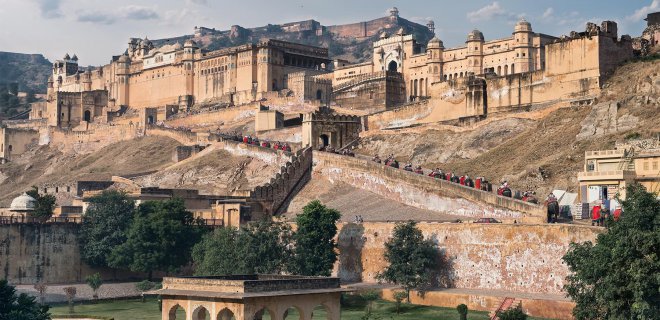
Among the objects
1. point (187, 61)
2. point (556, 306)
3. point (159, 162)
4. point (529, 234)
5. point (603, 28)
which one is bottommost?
point (556, 306)

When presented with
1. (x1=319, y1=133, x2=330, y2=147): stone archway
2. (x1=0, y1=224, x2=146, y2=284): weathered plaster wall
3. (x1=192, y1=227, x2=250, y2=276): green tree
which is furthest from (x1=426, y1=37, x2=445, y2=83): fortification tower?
(x1=192, y1=227, x2=250, y2=276): green tree

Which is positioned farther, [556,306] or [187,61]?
[187,61]

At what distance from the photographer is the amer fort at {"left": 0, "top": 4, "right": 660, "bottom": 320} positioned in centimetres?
3550

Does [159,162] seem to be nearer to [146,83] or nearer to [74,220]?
[74,220]

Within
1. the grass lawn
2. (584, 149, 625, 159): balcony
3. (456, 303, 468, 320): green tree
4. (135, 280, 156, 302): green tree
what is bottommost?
the grass lawn

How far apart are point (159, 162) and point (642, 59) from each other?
34173 mm

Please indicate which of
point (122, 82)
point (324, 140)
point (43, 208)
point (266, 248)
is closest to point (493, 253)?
point (266, 248)

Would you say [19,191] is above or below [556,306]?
above

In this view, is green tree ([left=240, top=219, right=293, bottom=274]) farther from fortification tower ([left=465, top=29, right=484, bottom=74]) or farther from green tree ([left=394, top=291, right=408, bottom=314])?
fortification tower ([left=465, top=29, right=484, bottom=74])

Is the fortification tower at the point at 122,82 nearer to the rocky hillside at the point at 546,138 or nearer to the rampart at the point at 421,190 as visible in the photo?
the rocky hillside at the point at 546,138

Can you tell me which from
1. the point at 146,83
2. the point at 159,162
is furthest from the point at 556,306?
the point at 146,83

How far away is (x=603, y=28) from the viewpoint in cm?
5116

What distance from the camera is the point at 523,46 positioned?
76062 millimetres

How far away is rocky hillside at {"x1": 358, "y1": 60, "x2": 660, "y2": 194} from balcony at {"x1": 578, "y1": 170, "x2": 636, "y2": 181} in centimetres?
251
